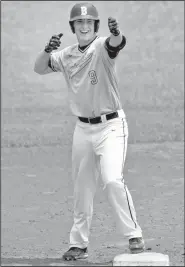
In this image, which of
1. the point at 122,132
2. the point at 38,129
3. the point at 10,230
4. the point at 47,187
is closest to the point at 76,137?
the point at 122,132

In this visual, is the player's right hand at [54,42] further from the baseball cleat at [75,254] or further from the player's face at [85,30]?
the baseball cleat at [75,254]

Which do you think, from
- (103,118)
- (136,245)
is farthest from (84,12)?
(136,245)

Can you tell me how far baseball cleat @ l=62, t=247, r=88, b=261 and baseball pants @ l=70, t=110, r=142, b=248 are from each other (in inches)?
1.2

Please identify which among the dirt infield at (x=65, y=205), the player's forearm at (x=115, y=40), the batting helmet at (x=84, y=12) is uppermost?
the batting helmet at (x=84, y=12)

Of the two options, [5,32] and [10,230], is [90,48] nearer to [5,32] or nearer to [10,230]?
[10,230]

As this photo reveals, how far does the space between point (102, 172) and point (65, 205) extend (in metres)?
3.94

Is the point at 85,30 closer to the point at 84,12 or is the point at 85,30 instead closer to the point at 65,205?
the point at 84,12

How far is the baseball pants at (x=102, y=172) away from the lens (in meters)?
5.30

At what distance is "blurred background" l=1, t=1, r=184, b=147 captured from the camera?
16.6 meters

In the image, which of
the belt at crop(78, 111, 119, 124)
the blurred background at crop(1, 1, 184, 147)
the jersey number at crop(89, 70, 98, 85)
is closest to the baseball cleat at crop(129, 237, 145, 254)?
the belt at crop(78, 111, 119, 124)

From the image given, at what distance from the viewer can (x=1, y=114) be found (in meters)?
16.5

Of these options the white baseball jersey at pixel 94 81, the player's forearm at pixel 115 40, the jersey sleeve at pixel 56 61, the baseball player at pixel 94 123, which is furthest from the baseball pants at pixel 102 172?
the player's forearm at pixel 115 40

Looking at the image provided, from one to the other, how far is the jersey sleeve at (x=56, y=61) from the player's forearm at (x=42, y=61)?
1.4 inches

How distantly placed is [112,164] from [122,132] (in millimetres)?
267
